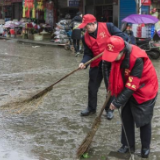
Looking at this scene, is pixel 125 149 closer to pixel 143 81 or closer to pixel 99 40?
pixel 143 81

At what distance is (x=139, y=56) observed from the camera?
118 inches

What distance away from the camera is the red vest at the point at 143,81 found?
3000 millimetres

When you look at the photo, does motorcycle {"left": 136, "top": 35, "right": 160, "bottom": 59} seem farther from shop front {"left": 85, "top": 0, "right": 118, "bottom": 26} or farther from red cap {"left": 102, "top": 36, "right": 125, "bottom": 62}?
red cap {"left": 102, "top": 36, "right": 125, "bottom": 62}

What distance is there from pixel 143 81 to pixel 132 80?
0.17m

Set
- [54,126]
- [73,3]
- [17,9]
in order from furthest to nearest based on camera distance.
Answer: [17,9] → [73,3] → [54,126]

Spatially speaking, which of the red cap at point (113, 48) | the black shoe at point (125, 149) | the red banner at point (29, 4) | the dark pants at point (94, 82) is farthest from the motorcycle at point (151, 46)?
the red banner at point (29, 4)

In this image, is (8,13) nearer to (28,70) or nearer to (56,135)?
(28,70)

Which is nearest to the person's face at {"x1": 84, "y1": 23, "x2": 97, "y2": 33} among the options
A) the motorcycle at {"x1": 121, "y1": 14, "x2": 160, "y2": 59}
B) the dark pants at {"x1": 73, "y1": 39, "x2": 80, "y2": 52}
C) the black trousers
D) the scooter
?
the black trousers

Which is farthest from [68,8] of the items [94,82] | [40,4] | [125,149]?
[125,149]

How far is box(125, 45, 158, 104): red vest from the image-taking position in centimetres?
300

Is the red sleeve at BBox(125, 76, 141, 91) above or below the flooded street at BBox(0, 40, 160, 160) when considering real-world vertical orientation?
above

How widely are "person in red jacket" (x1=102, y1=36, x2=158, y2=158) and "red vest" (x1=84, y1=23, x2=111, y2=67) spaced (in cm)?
134

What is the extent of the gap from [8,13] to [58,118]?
21.8m

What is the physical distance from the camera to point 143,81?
3109mm
